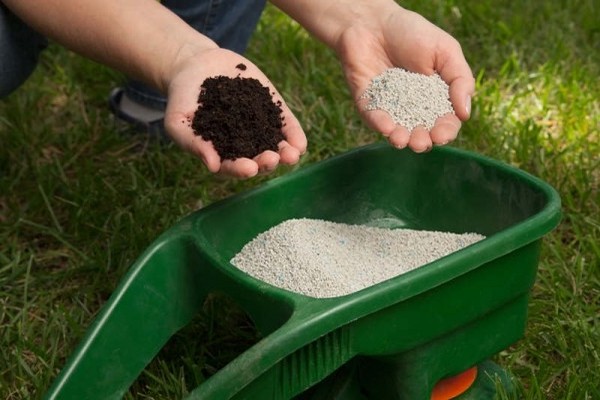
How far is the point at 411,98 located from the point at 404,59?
131 millimetres

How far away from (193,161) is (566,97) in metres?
0.79

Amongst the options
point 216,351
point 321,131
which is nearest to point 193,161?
point 321,131

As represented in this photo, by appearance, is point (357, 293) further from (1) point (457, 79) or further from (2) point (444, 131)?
(1) point (457, 79)

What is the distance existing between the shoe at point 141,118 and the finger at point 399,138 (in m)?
0.71

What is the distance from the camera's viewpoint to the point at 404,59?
1.55 meters

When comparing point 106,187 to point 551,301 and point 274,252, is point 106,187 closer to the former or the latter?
point 274,252

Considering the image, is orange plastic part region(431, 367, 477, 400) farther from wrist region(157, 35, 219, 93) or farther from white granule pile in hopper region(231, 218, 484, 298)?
wrist region(157, 35, 219, 93)

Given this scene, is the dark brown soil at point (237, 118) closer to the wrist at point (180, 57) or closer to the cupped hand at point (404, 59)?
the wrist at point (180, 57)

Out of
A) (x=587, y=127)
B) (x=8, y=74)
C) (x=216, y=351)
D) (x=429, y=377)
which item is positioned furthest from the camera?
(x=587, y=127)

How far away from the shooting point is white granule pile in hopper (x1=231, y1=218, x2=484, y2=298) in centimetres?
134

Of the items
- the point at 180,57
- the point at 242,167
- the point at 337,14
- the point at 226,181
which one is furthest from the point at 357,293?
the point at 226,181

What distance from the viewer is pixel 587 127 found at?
2.00 m

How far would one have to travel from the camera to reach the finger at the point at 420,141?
1376 mm

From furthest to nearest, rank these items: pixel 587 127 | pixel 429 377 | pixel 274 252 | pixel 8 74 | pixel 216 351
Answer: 1. pixel 587 127
2. pixel 8 74
3. pixel 216 351
4. pixel 274 252
5. pixel 429 377
